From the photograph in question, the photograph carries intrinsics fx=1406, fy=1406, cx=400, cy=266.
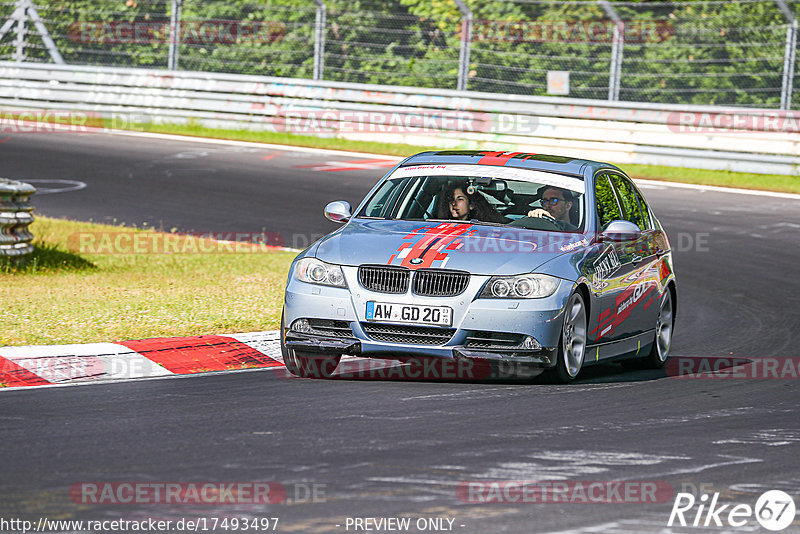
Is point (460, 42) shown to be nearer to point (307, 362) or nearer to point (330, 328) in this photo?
point (307, 362)

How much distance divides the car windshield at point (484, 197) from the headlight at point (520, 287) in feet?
3.15

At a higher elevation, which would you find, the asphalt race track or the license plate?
the license plate

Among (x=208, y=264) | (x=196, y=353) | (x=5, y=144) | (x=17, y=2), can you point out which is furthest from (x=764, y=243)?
(x=17, y=2)

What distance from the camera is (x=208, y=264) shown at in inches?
583

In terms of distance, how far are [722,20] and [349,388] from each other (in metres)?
16.3

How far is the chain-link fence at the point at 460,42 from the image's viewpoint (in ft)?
75.8

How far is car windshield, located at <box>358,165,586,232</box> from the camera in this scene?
9812 mm

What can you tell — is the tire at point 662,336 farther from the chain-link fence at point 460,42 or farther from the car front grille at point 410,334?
the chain-link fence at point 460,42

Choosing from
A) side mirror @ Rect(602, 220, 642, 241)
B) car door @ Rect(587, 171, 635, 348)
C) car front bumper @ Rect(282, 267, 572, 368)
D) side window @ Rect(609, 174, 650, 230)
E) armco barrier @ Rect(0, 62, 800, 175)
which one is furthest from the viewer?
armco barrier @ Rect(0, 62, 800, 175)

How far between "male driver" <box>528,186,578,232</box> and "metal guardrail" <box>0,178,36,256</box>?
5.72 meters
